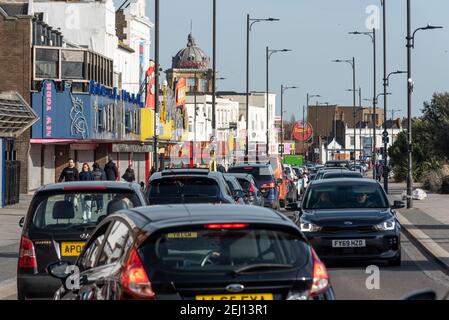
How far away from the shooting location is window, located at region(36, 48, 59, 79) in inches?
1957

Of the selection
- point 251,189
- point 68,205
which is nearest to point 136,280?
point 68,205

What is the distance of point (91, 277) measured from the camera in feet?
29.0

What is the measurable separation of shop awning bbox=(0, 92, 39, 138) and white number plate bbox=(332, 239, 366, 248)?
23094 millimetres

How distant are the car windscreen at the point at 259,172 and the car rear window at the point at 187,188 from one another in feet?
57.0

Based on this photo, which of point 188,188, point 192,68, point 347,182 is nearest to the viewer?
point 188,188

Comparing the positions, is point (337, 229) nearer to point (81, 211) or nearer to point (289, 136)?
point (81, 211)

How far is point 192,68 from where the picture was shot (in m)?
147

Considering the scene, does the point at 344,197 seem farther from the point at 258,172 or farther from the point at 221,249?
the point at 258,172

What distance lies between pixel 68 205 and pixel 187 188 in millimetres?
6919

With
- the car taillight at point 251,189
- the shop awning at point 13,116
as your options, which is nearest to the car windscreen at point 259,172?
the car taillight at point 251,189

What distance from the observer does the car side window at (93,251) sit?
31.1 feet

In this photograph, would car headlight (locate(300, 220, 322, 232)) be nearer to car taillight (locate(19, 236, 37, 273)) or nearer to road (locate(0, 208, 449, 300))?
road (locate(0, 208, 449, 300))

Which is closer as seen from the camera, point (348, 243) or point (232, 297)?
point (232, 297)

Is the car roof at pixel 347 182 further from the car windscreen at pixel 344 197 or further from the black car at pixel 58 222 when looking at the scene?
the black car at pixel 58 222
